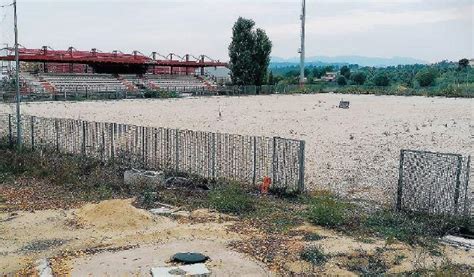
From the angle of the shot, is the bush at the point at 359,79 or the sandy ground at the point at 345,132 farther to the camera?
the bush at the point at 359,79

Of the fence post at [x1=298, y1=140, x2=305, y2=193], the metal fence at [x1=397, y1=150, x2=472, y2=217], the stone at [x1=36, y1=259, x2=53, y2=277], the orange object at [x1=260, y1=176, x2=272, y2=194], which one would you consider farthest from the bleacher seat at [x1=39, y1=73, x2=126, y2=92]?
the stone at [x1=36, y1=259, x2=53, y2=277]

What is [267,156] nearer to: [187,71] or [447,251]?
[447,251]

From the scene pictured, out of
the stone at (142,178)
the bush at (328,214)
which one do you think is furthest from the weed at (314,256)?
the stone at (142,178)

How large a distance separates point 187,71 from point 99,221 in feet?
187

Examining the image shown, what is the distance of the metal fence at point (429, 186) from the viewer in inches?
379

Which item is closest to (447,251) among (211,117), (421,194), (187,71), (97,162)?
(421,194)

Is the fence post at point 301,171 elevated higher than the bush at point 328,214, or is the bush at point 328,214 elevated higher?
the fence post at point 301,171

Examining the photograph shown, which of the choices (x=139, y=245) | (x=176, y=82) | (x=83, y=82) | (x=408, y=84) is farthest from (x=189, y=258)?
(x=408, y=84)

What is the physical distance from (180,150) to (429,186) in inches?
256

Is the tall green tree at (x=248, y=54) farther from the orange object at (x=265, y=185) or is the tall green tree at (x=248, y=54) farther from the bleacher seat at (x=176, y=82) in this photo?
the orange object at (x=265, y=185)

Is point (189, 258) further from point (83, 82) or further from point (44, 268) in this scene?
point (83, 82)

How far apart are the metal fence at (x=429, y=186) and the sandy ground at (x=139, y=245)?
5.43ft

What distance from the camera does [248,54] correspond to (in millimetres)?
59875

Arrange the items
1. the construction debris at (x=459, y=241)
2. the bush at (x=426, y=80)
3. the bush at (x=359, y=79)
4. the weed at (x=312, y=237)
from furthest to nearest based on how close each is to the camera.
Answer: the bush at (x=359, y=79)
the bush at (x=426, y=80)
the weed at (x=312, y=237)
the construction debris at (x=459, y=241)
